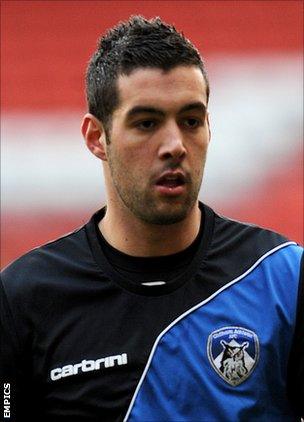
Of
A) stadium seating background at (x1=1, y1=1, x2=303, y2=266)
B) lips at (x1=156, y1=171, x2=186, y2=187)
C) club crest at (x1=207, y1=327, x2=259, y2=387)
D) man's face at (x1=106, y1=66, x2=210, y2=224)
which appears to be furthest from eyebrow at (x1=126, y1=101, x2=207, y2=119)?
stadium seating background at (x1=1, y1=1, x2=303, y2=266)

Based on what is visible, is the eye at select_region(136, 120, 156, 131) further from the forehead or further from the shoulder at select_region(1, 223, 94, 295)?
the shoulder at select_region(1, 223, 94, 295)

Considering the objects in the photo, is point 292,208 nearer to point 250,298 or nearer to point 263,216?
point 263,216

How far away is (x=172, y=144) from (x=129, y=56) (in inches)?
8.0

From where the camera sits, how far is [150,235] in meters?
2.10

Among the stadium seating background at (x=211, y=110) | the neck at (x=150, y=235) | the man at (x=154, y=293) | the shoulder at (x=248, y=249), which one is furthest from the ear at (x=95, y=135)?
the stadium seating background at (x=211, y=110)

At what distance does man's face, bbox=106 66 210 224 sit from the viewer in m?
2.00

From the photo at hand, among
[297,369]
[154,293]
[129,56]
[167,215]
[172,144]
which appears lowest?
[297,369]

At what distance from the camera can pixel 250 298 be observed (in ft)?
6.76

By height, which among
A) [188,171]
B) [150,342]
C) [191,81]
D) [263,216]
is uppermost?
[191,81]

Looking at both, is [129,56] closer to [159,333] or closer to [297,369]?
[159,333]

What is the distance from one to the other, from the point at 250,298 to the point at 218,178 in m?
3.10

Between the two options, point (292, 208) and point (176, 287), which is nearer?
point (176, 287)

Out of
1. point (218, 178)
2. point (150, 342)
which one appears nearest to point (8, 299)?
point (150, 342)

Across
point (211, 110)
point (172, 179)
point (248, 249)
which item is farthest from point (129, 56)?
point (211, 110)
